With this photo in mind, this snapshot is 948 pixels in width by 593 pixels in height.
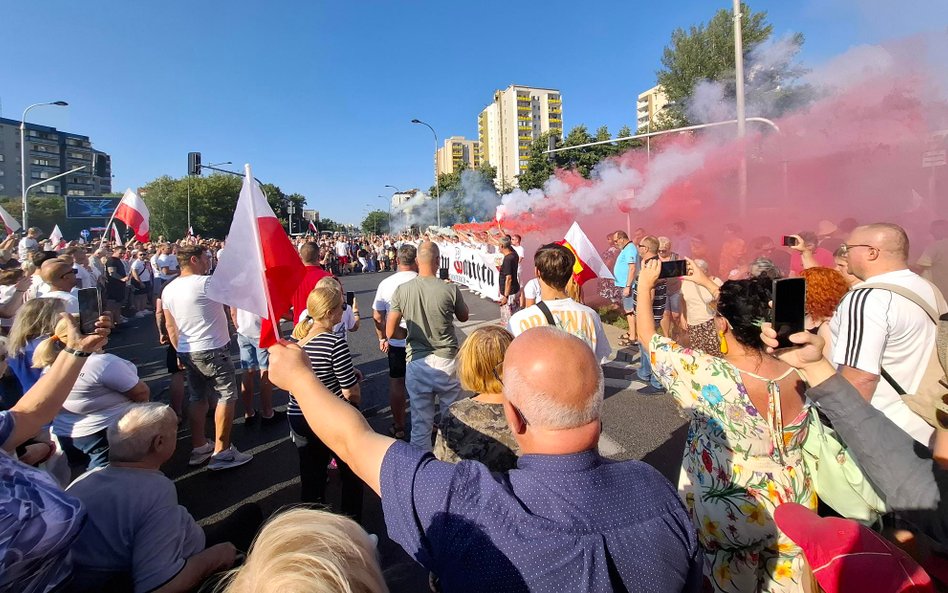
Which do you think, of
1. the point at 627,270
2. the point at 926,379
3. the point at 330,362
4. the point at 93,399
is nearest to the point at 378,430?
the point at 330,362

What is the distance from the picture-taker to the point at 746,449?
1.94m

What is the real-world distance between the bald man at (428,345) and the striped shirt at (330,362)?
0.86 meters

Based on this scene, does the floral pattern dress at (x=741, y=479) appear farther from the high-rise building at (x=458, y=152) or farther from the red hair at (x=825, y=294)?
the high-rise building at (x=458, y=152)

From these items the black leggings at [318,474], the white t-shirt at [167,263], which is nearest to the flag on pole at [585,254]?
the black leggings at [318,474]

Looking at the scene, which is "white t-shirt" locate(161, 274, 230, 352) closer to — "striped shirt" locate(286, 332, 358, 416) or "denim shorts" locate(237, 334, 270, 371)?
"denim shorts" locate(237, 334, 270, 371)

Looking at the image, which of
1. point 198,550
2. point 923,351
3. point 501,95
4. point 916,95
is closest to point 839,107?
point 916,95

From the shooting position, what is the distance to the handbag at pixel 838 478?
6.09ft

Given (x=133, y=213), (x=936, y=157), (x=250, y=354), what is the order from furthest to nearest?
(x=133, y=213)
(x=936, y=157)
(x=250, y=354)

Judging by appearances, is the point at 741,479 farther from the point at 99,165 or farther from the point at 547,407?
the point at 99,165

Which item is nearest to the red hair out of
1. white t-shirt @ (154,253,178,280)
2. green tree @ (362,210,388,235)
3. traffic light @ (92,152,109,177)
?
white t-shirt @ (154,253,178,280)

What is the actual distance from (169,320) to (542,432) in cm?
438

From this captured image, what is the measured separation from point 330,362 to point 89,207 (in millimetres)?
67713

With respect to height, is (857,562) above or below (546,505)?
below

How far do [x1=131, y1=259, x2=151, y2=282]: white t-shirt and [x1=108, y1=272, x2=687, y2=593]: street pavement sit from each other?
6.77m
